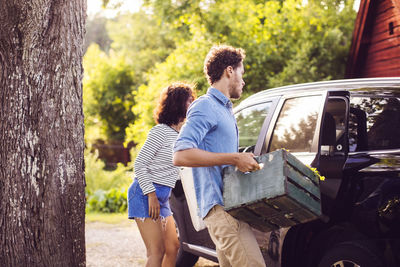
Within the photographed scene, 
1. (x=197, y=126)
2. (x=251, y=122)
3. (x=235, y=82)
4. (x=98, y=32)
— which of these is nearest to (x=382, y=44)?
(x=251, y=122)

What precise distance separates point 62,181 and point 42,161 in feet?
0.66

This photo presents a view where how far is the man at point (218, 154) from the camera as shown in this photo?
3.01 m

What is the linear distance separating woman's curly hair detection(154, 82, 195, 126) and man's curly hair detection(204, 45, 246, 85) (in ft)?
3.36

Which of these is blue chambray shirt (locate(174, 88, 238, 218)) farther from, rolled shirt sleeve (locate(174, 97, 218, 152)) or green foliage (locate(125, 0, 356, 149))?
green foliage (locate(125, 0, 356, 149))

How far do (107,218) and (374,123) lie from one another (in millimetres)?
8735

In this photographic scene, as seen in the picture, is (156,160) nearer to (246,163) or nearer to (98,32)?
(246,163)

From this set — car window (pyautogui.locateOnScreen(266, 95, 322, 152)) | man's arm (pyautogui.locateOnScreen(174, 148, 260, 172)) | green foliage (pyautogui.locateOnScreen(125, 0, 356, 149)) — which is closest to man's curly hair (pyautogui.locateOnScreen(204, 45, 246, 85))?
man's arm (pyautogui.locateOnScreen(174, 148, 260, 172))

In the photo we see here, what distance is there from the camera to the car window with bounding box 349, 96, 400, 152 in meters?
3.79

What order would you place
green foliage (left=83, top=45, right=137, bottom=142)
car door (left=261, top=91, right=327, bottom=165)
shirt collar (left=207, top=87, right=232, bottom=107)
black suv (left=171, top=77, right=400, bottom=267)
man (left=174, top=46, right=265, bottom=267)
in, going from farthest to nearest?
green foliage (left=83, top=45, right=137, bottom=142) → car door (left=261, top=91, right=327, bottom=165) → black suv (left=171, top=77, right=400, bottom=267) → shirt collar (left=207, top=87, right=232, bottom=107) → man (left=174, top=46, right=265, bottom=267)

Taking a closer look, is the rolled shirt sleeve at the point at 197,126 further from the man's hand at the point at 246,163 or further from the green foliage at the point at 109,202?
the green foliage at the point at 109,202

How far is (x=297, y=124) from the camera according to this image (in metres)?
4.50

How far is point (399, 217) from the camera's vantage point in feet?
11.4

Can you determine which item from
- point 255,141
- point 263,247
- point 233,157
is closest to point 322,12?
point 255,141

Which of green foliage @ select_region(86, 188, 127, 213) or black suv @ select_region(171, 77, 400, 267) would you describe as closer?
black suv @ select_region(171, 77, 400, 267)
